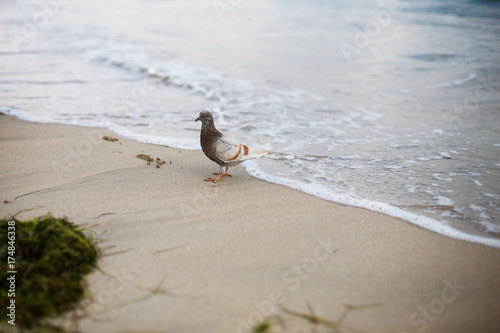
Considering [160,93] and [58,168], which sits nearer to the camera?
[58,168]

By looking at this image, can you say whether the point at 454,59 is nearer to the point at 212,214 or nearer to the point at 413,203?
the point at 413,203

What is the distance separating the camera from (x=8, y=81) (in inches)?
376

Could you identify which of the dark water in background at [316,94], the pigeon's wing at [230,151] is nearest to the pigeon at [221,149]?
the pigeon's wing at [230,151]

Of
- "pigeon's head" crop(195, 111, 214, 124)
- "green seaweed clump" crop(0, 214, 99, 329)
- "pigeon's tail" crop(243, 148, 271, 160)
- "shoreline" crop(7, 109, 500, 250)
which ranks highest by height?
"pigeon's head" crop(195, 111, 214, 124)

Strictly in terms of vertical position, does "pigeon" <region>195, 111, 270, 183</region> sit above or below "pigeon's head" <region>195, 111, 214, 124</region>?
below

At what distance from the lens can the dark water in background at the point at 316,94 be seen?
5.03 meters

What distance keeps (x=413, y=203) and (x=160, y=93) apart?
7.25 meters

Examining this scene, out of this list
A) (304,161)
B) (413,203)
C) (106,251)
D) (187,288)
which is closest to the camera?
(187,288)

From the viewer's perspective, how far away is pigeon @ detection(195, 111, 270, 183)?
4902 mm

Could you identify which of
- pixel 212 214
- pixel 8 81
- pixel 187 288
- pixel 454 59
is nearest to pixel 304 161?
pixel 212 214

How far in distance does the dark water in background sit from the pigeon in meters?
0.48

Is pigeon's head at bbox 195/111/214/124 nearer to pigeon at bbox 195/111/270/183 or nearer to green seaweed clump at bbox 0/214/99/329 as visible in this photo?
pigeon at bbox 195/111/270/183

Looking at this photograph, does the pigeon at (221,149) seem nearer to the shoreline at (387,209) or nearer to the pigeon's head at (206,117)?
the pigeon's head at (206,117)

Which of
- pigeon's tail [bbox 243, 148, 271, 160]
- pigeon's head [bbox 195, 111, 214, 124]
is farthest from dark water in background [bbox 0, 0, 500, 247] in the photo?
pigeon's head [bbox 195, 111, 214, 124]
